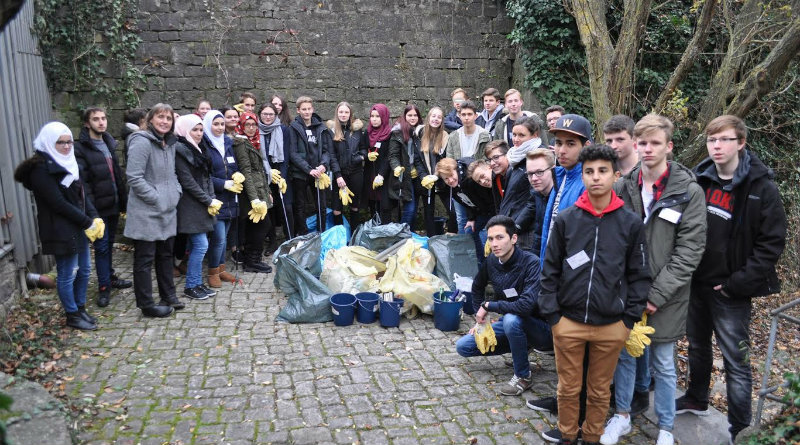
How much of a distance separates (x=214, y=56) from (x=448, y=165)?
439cm

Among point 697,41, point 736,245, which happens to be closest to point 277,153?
point 697,41

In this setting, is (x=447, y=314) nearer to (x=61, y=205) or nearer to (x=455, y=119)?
(x=61, y=205)

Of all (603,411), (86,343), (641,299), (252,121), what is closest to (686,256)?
(641,299)

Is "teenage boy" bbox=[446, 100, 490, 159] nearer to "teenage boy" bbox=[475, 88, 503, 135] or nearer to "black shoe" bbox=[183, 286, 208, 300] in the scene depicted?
"teenage boy" bbox=[475, 88, 503, 135]

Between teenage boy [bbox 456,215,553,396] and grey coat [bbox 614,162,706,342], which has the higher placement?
grey coat [bbox 614,162,706,342]

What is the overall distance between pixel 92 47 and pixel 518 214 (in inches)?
251

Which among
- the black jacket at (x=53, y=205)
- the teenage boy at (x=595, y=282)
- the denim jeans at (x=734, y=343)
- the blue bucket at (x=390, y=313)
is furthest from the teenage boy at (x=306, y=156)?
the denim jeans at (x=734, y=343)

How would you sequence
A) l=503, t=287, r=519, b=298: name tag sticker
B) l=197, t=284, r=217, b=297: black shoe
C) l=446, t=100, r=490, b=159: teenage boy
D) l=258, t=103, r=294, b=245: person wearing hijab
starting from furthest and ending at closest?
l=258, t=103, r=294, b=245: person wearing hijab, l=446, t=100, r=490, b=159: teenage boy, l=197, t=284, r=217, b=297: black shoe, l=503, t=287, r=519, b=298: name tag sticker

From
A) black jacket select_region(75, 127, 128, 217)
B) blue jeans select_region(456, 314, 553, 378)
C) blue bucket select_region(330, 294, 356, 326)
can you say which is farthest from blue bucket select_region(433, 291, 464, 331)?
black jacket select_region(75, 127, 128, 217)

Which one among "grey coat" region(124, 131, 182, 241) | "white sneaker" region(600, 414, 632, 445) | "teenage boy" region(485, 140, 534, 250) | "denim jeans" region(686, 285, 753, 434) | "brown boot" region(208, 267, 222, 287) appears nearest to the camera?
"denim jeans" region(686, 285, 753, 434)

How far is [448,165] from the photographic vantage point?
248 inches

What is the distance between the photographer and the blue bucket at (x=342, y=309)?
5559mm

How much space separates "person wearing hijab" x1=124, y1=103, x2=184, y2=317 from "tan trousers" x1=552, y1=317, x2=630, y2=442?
385 centimetres

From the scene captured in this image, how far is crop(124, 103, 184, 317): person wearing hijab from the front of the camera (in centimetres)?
548
